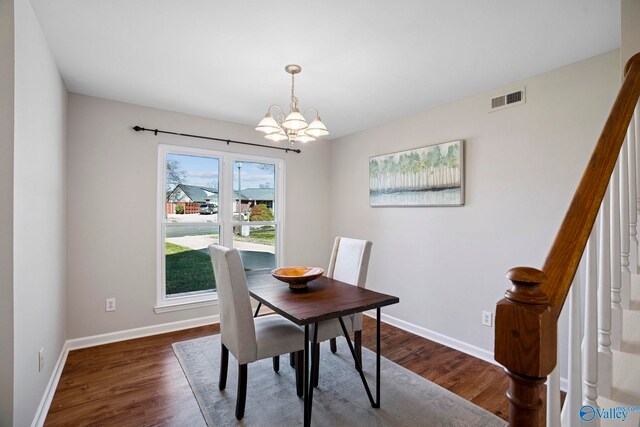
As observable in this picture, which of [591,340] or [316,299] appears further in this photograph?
[316,299]

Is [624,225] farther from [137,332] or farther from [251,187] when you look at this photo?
[137,332]

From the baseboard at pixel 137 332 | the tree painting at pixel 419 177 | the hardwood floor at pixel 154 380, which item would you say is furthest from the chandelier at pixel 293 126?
the baseboard at pixel 137 332

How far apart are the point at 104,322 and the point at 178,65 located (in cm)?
255

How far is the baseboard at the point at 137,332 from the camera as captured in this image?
9.62 feet

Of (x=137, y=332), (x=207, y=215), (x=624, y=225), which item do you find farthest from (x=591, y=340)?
(x=137, y=332)

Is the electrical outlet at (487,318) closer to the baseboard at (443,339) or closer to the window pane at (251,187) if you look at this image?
the baseboard at (443,339)

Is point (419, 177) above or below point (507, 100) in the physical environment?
below

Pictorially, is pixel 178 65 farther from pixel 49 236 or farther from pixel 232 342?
pixel 232 342

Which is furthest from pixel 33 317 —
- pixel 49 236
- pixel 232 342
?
pixel 232 342

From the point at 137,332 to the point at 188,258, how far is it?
897 mm

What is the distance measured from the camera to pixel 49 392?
84.5 inches

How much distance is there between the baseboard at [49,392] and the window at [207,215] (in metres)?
0.86

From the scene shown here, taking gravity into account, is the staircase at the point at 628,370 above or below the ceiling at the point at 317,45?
below

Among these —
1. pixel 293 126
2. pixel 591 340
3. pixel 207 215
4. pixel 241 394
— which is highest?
pixel 293 126
